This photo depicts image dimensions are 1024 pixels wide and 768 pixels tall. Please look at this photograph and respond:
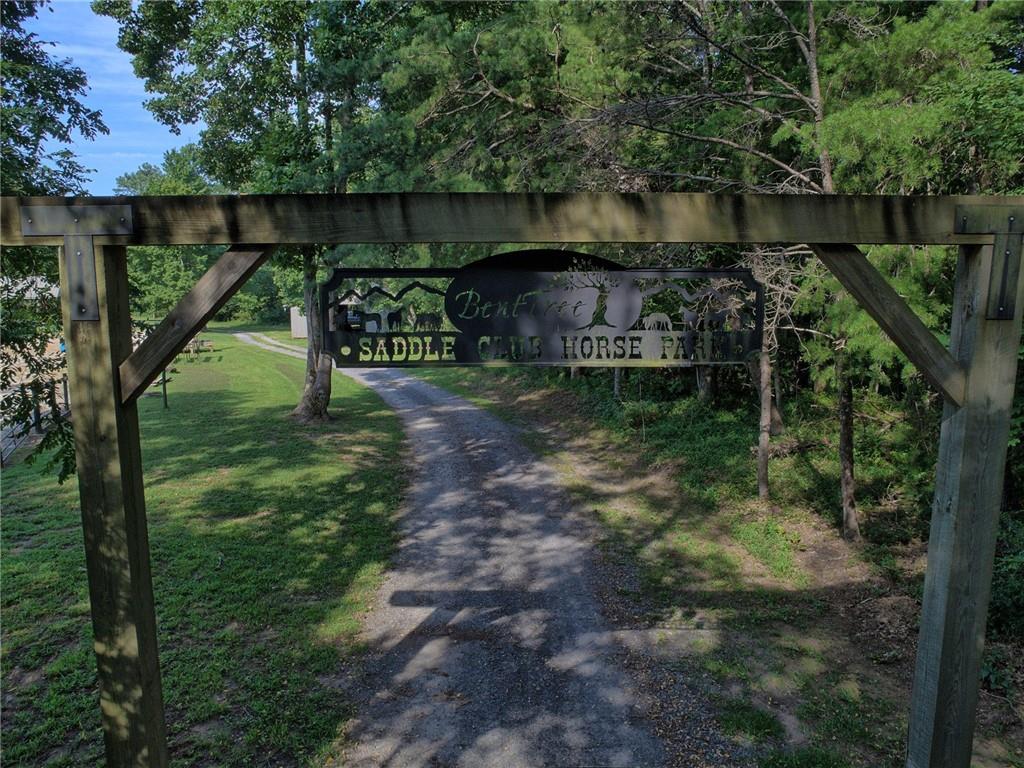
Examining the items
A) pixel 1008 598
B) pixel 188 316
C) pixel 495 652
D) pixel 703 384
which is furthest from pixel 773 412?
pixel 188 316

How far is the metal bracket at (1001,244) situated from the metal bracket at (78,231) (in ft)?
10.4

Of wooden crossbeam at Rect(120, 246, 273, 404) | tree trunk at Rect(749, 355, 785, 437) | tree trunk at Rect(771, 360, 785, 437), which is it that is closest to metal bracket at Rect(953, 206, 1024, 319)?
wooden crossbeam at Rect(120, 246, 273, 404)

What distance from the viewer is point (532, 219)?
254 centimetres

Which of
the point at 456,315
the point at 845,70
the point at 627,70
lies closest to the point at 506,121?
the point at 627,70

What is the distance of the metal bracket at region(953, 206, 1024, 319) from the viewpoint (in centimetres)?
258

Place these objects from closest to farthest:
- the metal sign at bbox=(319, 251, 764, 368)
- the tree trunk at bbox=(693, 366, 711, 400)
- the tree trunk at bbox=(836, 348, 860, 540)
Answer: the metal sign at bbox=(319, 251, 764, 368) → the tree trunk at bbox=(836, 348, 860, 540) → the tree trunk at bbox=(693, 366, 711, 400)

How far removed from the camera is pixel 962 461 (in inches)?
106

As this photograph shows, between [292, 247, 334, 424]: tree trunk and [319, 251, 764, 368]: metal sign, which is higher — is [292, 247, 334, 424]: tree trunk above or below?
below

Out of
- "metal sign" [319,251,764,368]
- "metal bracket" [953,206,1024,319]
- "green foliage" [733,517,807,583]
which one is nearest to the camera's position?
"metal bracket" [953,206,1024,319]

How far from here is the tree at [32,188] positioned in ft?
14.1

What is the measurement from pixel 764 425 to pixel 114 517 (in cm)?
818

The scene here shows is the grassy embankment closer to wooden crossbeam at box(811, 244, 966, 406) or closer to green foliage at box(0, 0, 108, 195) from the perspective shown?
wooden crossbeam at box(811, 244, 966, 406)

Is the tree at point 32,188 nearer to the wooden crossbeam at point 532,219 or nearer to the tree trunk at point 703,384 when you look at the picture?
the wooden crossbeam at point 532,219

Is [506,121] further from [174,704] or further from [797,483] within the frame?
[174,704]
